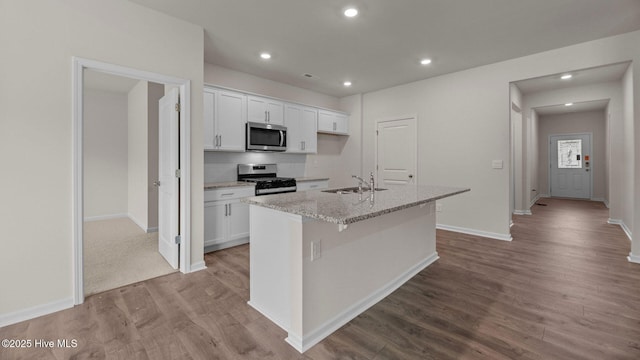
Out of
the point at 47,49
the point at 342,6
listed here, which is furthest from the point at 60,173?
the point at 342,6

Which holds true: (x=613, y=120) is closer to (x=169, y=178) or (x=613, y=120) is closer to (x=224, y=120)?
(x=224, y=120)

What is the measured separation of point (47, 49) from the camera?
2.26m

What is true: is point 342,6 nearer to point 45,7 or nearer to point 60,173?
point 45,7

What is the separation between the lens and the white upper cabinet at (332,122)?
562cm

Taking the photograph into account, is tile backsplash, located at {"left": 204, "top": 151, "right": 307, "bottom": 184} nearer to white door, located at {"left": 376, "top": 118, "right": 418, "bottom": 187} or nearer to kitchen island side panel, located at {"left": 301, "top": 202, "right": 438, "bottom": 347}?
white door, located at {"left": 376, "top": 118, "right": 418, "bottom": 187}

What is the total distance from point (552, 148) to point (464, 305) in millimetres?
9082

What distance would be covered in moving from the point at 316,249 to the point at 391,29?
103 inches

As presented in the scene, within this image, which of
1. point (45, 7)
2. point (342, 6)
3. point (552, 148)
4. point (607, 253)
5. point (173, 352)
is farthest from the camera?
point (552, 148)

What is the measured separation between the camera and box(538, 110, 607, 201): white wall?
26.2ft

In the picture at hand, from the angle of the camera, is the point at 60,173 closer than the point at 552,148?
Yes

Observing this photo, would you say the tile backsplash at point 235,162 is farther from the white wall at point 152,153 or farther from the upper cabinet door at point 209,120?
the white wall at point 152,153

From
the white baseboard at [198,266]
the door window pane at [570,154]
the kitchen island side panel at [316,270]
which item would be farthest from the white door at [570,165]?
the white baseboard at [198,266]

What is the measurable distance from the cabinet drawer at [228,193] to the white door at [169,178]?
1.58ft

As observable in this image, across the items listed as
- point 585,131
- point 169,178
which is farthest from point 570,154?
point 169,178
